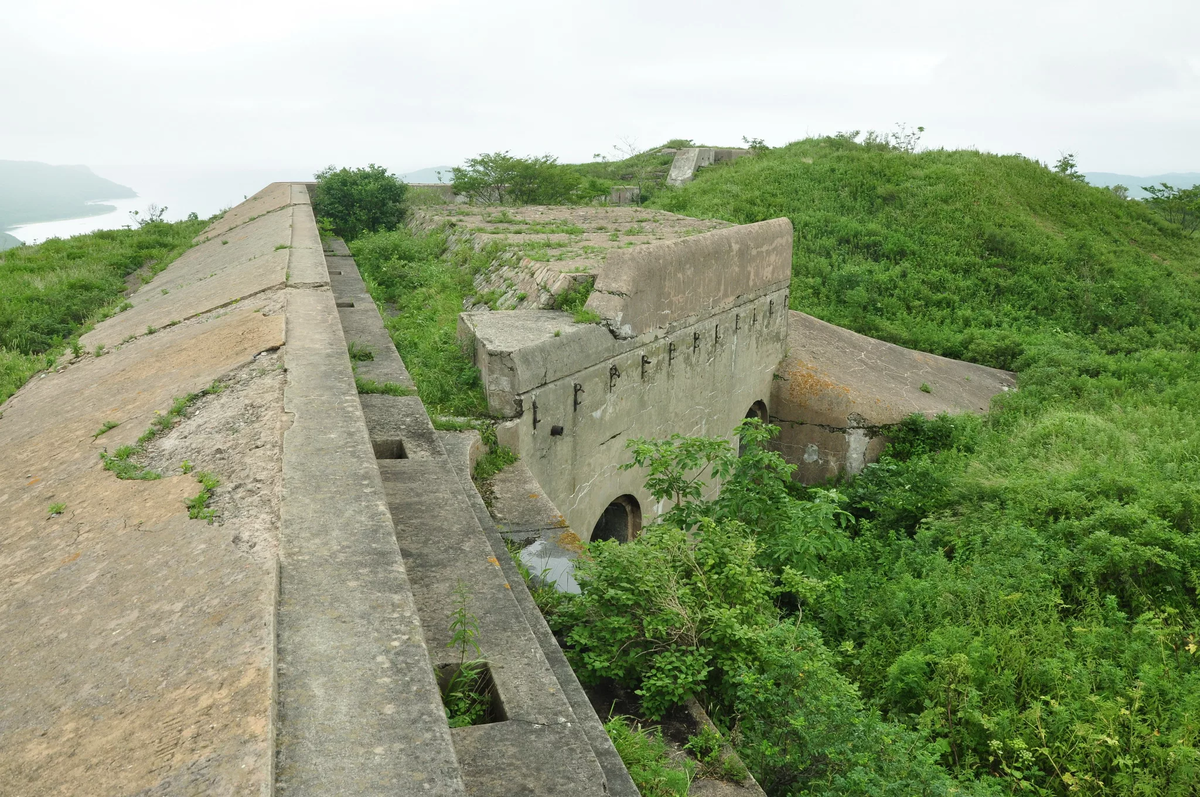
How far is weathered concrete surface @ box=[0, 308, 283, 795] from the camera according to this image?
1.62 metres

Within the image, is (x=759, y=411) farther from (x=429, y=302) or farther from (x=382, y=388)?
(x=382, y=388)

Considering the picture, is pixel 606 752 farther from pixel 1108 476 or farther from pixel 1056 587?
pixel 1108 476

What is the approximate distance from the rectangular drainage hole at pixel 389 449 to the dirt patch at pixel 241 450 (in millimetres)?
540

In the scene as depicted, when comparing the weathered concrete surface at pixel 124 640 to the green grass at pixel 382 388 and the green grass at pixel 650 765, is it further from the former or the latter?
the green grass at pixel 382 388

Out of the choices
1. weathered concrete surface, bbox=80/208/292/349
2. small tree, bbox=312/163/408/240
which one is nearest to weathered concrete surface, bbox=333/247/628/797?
weathered concrete surface, bbox=80/208/292/349

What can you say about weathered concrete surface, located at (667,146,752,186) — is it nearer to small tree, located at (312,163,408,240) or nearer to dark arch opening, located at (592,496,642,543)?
small tree, located at (312,163,408,240)

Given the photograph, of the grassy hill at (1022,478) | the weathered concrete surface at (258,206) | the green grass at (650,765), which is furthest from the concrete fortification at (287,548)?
the weathered concrete surface at (258,206)

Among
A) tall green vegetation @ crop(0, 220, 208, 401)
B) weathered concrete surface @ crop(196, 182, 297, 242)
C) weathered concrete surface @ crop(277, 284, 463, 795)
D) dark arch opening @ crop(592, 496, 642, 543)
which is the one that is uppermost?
weathered concrete surface @ crop(196, 182, 297, 242)

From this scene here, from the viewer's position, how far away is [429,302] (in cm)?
820

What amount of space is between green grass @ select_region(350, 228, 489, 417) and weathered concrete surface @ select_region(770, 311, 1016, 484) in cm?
448

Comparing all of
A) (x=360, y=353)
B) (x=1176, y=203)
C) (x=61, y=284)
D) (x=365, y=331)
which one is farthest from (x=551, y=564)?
(x=1176, y=203)

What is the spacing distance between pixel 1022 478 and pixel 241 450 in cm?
699

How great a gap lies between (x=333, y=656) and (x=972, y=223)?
1715 centimetres

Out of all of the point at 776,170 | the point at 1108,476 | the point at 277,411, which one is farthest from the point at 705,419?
the point at 776,170
